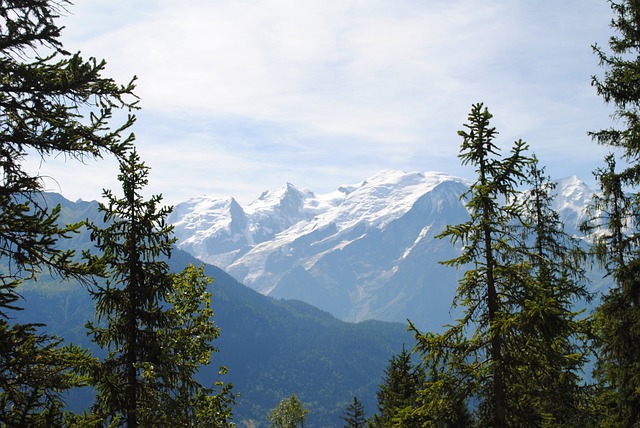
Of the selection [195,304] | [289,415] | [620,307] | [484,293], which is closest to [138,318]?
[195,304]

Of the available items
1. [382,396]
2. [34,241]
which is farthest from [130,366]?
[382,396]

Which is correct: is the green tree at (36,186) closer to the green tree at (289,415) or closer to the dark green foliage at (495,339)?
the dark green foliage at (495,339)

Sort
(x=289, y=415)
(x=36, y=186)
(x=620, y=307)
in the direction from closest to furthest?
(x=36, y=186) < (x=620, y=307) < (x=289, y=415)

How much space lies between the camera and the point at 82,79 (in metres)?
9.92

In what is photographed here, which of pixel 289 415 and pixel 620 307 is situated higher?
pixel 620 307

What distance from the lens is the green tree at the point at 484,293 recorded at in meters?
13.8

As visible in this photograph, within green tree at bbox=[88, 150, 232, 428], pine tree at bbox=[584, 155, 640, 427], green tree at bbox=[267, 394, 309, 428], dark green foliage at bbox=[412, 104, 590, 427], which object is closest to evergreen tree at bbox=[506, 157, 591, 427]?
dark green foliage at bbox=[412, 104, 590, 427]

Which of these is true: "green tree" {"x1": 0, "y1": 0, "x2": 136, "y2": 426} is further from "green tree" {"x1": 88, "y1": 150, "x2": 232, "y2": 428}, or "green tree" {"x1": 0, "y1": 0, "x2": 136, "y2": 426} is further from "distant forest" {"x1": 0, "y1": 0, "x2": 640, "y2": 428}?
"green tree" {"x1": 88, "y1": 150, "x2": 232, "y2": 428}

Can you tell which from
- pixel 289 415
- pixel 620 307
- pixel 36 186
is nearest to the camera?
pixel 36 186

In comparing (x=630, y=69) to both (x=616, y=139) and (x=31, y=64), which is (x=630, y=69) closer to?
(x=616, y=139)

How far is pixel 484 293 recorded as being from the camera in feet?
47.3

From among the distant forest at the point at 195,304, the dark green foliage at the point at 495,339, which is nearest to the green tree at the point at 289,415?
A: the distant forest at the point at 195,304

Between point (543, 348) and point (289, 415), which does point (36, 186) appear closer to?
point (543, 348)

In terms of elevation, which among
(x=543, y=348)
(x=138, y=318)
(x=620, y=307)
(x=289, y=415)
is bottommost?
(x=289, y=415)
